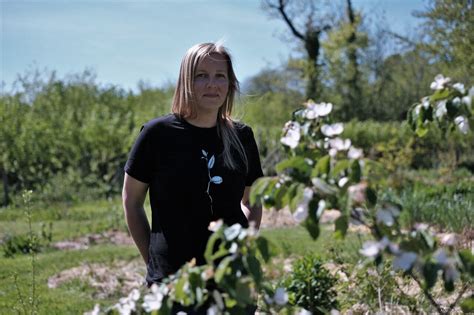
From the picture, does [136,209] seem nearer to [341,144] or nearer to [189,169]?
[189,169]

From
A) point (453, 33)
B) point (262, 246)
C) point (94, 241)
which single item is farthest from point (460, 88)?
point (453, 33)

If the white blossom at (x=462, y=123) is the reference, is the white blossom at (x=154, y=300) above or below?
below

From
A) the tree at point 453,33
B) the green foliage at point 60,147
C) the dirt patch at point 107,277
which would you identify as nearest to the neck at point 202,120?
the dirt patch at point 107,277

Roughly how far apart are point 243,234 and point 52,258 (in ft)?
21.2

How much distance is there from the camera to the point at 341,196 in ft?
4.50

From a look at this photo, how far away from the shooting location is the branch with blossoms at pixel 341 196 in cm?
133

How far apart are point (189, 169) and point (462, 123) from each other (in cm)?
105

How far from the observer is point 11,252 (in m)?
7.79

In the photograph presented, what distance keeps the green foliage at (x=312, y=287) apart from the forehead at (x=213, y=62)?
1983 mm

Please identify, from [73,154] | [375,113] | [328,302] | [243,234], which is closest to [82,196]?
[73,154]

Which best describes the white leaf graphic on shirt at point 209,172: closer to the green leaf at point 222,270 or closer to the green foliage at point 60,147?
the green leaf at point 222,270

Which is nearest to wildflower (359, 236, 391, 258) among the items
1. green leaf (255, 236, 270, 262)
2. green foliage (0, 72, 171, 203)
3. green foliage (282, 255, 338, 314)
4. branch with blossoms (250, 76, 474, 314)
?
branch with blossoms (250, 76, 474, 314)

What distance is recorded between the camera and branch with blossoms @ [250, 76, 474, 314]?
4.38 ft

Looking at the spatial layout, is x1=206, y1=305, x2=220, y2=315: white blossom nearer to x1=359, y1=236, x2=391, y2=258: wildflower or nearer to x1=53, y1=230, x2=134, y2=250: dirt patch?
x1=359, y1=236, x2=391, y2=258: wildflower
